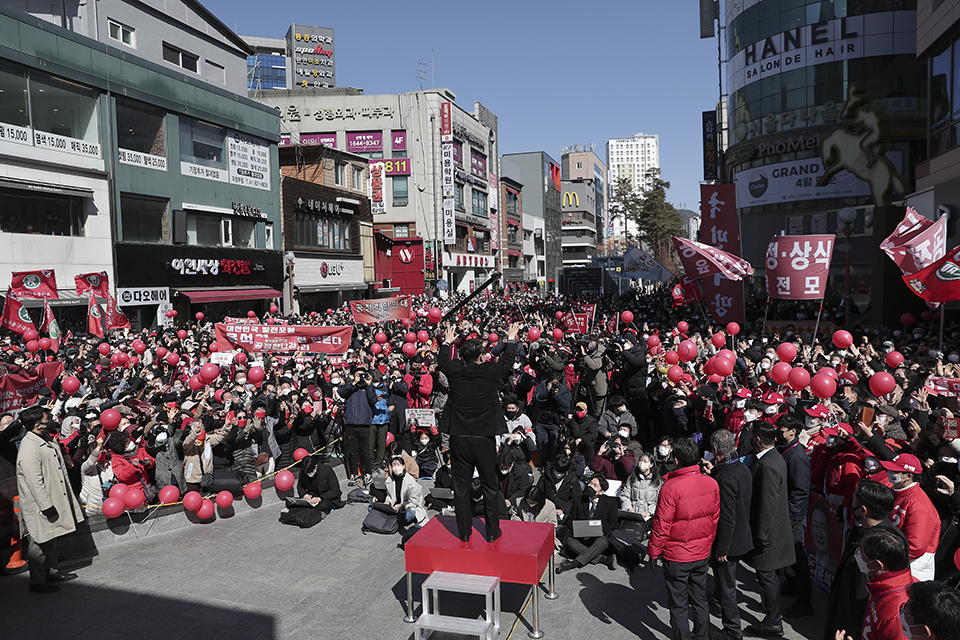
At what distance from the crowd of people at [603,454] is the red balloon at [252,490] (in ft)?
0.77

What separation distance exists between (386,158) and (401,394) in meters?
46.2

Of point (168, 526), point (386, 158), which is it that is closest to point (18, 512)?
point (168, 526)

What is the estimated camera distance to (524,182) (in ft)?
313

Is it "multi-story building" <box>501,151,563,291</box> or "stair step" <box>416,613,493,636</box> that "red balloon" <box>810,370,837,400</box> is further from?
"multi-story building" <box>501,151,563,291</box>

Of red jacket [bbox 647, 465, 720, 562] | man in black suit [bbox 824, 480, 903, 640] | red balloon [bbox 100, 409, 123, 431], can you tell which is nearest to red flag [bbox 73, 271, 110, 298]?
red balloon [bbox 100, 409, 123, 431]

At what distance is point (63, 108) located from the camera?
79.7ft

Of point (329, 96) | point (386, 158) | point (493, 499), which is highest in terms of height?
point (329, 96)

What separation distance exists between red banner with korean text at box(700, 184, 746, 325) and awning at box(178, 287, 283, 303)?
2063cm

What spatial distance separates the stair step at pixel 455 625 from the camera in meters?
5.52

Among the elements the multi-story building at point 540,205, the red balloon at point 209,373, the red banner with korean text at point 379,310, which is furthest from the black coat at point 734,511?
the multi-story building at point 540,205

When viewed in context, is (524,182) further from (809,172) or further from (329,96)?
(809,172)

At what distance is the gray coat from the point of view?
6.82 meters

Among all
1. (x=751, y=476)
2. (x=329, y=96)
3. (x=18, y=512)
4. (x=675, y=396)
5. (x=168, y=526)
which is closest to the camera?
(x=751, y=476)

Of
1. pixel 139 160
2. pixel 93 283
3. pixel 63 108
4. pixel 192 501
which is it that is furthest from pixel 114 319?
pixel 192 501
